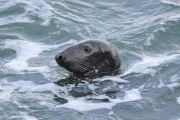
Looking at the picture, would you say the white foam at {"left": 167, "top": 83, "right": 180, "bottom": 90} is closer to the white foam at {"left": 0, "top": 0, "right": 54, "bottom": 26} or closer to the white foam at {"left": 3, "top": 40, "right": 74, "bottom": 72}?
the white foam at {"left": 3, "top": 40, "right": 74, "bottom": 72}

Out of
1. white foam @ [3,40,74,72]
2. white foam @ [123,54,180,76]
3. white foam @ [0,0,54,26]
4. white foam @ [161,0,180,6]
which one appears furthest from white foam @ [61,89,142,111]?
white foam @ [161,0,180,6]

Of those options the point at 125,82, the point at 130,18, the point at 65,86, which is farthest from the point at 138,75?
the point at 130,18

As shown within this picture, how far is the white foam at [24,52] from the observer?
12505 mm

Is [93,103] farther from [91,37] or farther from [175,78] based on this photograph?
[91,37]

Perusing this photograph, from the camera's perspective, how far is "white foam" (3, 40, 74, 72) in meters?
12.5

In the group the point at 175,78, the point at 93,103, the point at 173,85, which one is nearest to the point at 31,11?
the point at 175,78

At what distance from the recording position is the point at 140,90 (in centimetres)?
1101

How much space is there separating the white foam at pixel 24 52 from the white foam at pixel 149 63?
70.7 inches

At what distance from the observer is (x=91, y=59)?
11.5 meters

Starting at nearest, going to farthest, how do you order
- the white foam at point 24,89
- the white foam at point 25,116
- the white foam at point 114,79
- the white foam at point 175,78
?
the white foam at point 25,116, the white foam at point 24,89, the white foam at point 114,79, the white foam at point 175,78

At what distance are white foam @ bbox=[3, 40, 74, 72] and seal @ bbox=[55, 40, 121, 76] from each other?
1.22m

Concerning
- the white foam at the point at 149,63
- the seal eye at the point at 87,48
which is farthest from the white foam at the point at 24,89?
the white foam at the point at 149,63

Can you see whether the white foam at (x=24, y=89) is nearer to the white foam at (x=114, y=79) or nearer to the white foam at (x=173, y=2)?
the white foam at (x=114, y=79)

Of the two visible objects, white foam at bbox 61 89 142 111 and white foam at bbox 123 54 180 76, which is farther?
white foam at bbox 123 54 180 76
